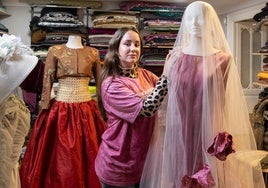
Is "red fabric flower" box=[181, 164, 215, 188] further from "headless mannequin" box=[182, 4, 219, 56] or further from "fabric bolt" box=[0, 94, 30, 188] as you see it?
"fabric bolt" box=[0, 94, 30, 188]

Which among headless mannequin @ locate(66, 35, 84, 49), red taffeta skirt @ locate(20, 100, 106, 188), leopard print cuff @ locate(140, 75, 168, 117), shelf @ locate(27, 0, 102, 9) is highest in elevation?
shelf @ locate(27, 0, 102, 9)

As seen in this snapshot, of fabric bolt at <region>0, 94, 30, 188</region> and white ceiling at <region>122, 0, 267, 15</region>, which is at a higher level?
white ceiling at <region>122, 0, 267, 15</region>

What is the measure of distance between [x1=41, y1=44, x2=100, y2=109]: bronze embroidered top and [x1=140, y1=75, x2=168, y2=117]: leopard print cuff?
3.23ft

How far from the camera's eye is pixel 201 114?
119 cm

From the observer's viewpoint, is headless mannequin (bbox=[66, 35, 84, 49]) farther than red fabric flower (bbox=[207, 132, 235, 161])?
Yes

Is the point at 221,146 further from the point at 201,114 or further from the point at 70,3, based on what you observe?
the point at 70,3

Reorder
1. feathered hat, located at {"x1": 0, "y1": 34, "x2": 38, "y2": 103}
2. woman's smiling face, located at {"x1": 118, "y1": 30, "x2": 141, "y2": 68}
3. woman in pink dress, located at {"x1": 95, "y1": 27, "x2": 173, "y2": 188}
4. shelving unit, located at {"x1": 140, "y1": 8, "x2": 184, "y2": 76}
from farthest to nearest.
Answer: shelving unit, located at {"x1": 140, "y1": 8, "x2": 184, "y2": 76} → woman's smiling face, located at {"x1": 118, "y1": 30, "x2": 141, "y2": 68} → woman in pink dress, located at {"x1": 95, "y1": 27, "x2": 173, "y2": 188} → feathered hat, located at {"x1": 0, "y1": 34, "x2": 38, "y2": 103}

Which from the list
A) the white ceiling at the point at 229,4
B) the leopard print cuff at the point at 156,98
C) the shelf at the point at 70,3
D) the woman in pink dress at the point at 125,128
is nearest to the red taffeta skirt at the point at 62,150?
the woman in pink dress at the point at 125,128

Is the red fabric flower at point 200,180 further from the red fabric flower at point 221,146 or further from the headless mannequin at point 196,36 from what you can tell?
the headless mannequin at point 196,36

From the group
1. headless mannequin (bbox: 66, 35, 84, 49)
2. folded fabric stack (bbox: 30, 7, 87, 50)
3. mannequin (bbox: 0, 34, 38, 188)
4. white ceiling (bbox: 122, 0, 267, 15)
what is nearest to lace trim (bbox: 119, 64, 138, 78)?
mannequin (bbox: 0, 34, 38, 188)

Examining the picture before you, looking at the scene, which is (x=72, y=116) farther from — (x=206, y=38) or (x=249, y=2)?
(x=249, y=2)

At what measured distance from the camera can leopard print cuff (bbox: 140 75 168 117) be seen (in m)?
1.26

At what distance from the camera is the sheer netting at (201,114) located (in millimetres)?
1169

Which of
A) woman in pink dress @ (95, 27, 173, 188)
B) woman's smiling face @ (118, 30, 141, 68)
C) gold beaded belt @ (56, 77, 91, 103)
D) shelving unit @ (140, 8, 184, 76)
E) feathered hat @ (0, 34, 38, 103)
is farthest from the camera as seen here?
shelving unit @ (140, 8, 184, 76)
